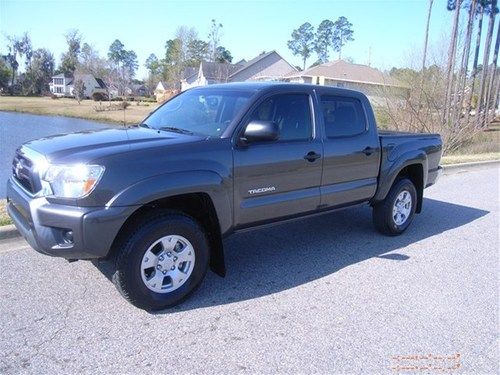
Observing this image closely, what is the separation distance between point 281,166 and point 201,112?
98 cm

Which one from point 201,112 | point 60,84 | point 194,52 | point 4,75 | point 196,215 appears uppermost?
point 194,52

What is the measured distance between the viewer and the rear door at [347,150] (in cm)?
481

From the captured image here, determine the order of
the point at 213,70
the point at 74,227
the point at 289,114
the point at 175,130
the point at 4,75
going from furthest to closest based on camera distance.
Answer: the point at 4,75
the point at 213,70
the point at 289,114
the point at 175,130
the point at 74,227

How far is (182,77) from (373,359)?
67507mm

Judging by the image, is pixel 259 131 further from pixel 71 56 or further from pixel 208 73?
pixel 71 56

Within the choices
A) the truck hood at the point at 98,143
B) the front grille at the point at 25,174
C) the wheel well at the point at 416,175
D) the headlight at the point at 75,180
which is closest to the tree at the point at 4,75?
the front grille at the point at 25,174

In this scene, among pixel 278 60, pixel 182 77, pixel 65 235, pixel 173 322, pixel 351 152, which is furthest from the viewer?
pixel 182 77

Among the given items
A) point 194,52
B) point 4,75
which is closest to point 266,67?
point 194,52

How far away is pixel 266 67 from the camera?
182 feet

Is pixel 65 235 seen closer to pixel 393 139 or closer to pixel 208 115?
pixel 208 115

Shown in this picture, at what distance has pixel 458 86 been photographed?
76.6 feet

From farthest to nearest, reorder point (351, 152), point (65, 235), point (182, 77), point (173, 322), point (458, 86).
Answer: point (182, 77), point (458, 86), point (351, 152), point (173, 322), point (65, 235)

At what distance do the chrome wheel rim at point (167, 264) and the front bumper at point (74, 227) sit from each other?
0.38 metres

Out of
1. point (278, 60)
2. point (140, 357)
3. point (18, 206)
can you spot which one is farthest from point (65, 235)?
point (278, 60)
